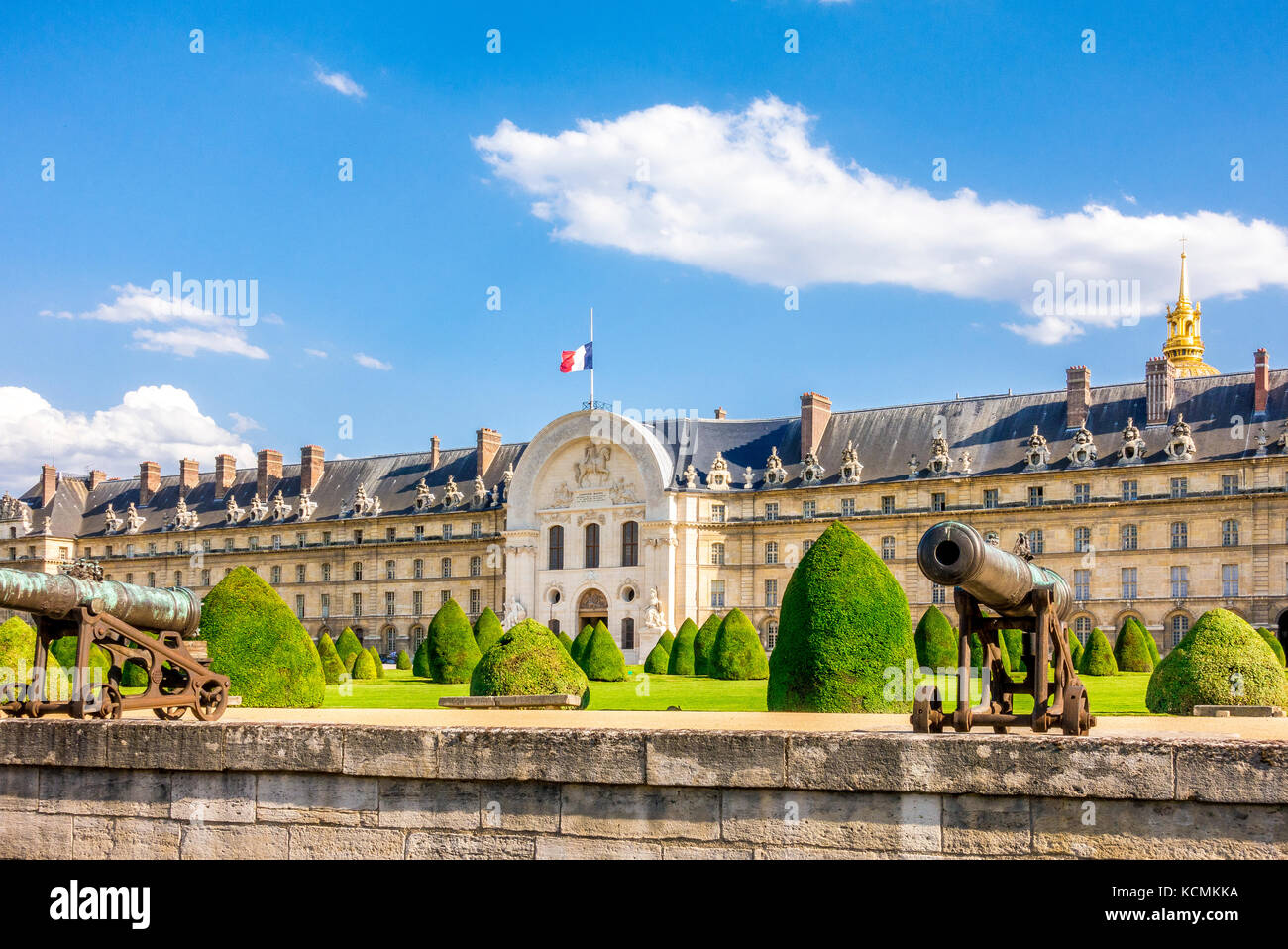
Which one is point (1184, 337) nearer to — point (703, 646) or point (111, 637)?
point (703, 646)

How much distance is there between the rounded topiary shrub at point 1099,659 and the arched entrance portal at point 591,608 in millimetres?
27855

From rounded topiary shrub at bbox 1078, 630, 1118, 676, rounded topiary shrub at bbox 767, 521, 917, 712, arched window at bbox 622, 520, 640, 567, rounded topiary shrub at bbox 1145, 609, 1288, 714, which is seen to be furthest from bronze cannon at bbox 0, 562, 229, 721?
arched window at bbox 622, 520, 640, 567

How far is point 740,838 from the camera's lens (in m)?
7.88

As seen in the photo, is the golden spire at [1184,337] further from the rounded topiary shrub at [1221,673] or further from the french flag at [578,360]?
the rounded topiary shrub at [1221,673]

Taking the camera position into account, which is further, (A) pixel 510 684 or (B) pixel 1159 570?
(B) pixel 1159 570

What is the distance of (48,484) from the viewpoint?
82.2m

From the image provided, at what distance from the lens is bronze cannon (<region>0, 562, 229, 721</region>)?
33.4ft

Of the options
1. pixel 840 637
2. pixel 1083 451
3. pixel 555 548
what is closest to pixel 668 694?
pixel 840 637

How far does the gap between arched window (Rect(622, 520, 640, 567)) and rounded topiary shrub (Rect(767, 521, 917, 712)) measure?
42.1 m

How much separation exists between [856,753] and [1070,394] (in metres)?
49.8

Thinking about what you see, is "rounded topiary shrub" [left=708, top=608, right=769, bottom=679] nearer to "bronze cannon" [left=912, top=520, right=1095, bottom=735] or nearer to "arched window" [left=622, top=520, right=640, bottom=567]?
"arched window" [left=622, top=520, right=640, bottom=567]

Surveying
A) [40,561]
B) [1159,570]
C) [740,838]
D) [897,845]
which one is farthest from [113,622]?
[40,561]

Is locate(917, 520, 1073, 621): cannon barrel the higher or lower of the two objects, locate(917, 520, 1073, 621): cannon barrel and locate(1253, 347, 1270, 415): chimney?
the lower
